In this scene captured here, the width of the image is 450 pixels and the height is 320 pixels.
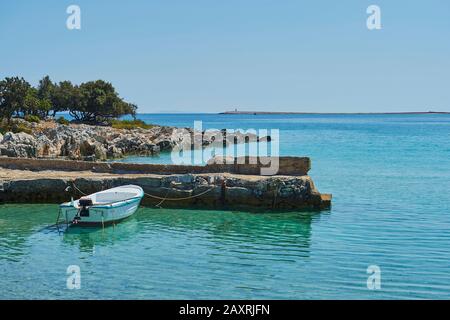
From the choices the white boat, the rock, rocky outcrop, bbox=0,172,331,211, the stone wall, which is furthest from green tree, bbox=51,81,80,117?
the white boat

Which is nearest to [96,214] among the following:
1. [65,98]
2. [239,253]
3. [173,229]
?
[173,229]

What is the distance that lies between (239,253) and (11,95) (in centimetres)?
5382

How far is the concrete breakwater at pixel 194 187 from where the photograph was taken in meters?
22.4

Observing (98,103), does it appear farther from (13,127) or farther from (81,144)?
(81,144)

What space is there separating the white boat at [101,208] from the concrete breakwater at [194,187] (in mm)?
2008

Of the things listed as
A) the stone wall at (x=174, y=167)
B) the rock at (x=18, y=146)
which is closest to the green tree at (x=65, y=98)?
the rock at (x=18, y=146)

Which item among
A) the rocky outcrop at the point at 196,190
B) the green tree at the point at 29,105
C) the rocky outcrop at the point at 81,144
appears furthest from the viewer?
the green tree at the point at 29,105

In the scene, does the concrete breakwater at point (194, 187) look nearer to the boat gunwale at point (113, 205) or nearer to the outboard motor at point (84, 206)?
the boat gunwale at point (113, 205)

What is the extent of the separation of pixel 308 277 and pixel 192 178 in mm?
10064

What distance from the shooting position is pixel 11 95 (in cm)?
6291

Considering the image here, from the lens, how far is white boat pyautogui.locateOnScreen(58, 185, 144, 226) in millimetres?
19391

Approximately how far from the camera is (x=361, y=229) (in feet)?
63.9

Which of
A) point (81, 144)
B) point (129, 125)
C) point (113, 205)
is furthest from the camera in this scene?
point (129, 125)
